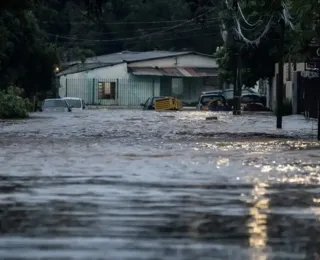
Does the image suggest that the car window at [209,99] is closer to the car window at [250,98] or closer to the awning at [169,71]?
the car window at [250,98]

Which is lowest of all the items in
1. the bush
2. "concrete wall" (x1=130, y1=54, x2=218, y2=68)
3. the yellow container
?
the yellow container

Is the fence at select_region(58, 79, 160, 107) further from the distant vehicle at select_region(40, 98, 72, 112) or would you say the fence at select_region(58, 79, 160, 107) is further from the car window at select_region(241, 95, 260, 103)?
the distant vehicle at select_region(40, 98, 72, 112)

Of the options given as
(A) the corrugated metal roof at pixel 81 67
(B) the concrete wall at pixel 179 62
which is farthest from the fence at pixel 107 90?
(B) the concrete wall at pixel 179 62

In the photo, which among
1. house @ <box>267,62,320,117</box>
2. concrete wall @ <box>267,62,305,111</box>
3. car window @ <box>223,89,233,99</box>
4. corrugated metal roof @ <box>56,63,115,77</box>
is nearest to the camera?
house @ <box>267,62,320,117</box>

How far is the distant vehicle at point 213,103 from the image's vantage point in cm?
6781

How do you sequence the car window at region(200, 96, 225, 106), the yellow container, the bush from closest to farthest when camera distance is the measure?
the bush
the yellow container
the car window at region(200, 96, 225, 106)

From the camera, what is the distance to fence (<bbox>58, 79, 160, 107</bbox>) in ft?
293

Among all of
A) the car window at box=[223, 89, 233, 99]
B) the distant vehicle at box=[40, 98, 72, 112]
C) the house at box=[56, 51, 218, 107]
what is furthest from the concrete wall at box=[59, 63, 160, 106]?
the distant vehicle at box=[40, 98, 72, 112]

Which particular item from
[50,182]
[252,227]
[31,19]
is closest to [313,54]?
[50,182]

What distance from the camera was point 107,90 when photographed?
3536 inches

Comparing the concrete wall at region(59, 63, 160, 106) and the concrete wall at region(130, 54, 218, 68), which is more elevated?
the concrete wall at region(130, 54, 218, 68)

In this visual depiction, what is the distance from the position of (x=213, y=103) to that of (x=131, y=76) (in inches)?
848

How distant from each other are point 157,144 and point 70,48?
67650 millimetres

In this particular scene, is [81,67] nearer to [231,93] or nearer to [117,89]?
[117,89]
